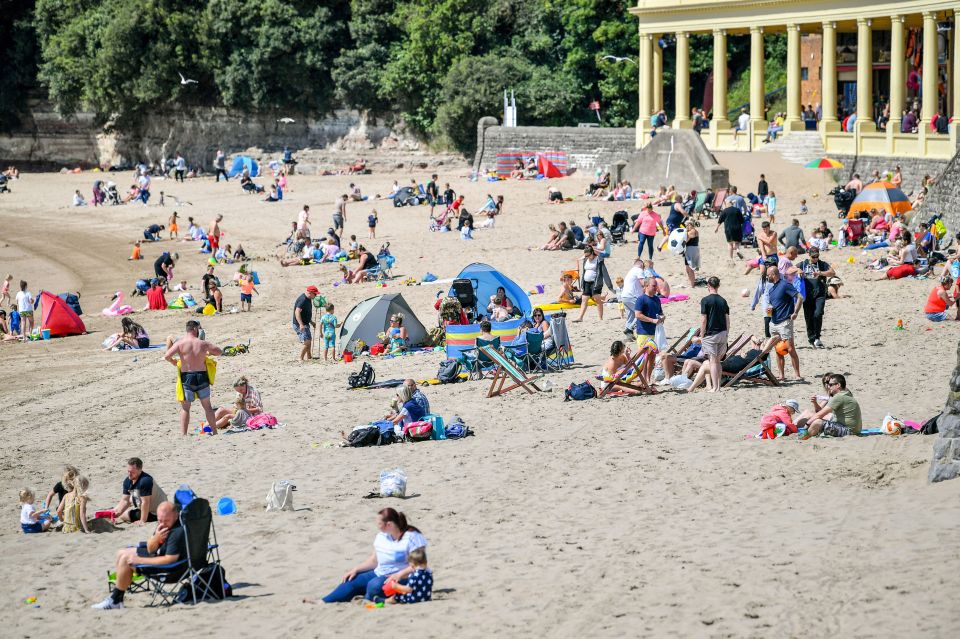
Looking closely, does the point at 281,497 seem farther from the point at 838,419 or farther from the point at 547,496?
the point at 838,419

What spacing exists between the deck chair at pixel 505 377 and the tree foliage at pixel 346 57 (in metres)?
28.8

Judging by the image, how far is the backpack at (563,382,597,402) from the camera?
16.9m

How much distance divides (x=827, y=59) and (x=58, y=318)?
2264 cm

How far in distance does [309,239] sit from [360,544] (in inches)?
879

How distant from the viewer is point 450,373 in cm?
1858

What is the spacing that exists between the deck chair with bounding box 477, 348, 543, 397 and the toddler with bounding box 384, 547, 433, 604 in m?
7.20

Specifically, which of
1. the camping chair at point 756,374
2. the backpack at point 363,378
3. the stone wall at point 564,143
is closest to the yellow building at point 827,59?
the stone wall at point 564,143

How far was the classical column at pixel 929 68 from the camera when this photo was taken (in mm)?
36219

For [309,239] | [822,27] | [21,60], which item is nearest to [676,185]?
[822,27]

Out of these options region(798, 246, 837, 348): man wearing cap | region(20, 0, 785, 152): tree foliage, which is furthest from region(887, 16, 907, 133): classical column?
region(798, 246, 837, 348): man wearing cap

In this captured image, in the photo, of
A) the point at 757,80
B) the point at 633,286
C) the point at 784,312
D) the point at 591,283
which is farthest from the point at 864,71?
the point at 784,312

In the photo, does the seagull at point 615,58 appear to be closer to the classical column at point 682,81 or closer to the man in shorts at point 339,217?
the classical column at point 682,81

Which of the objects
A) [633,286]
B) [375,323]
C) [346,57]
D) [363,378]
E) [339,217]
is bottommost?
[363,378]

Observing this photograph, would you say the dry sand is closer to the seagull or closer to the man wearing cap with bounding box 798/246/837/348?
the man wearing cap with bounding box 798/246/837/348
